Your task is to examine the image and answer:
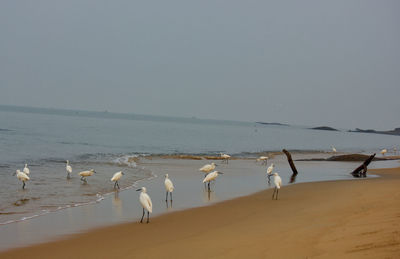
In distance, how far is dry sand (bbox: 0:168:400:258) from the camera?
587 cm

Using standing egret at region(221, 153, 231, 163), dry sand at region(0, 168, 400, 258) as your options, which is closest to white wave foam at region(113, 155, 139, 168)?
standing egret at region(221, 153, 231, 163)

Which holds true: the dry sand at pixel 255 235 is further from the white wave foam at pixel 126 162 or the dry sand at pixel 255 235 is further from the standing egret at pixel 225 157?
the standing egret at pixel 225 157

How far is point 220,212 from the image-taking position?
1073 centimetres

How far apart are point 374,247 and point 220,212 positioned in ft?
18.6

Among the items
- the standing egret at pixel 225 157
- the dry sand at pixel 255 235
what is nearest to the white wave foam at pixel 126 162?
the standing egret at pixel 225 157

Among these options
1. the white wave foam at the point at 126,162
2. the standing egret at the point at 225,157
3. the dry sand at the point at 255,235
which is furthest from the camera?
the standing egret at the point at 225,157

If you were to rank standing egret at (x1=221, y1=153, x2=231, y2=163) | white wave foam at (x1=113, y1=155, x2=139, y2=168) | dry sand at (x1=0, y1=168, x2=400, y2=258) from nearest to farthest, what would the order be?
dry sand at (x1=0, y1=168, x2=400, y2=258), white wave foam at (x1=113, y1=155, x2=139, y2=168), standing egret at (x1=221, y1=153, x2=231, y2=163)

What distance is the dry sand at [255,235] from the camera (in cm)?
587

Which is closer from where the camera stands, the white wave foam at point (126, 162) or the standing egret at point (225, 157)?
the white wave foam at point (126, 162)

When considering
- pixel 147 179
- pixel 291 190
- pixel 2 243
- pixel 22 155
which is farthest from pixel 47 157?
pixel 2 243

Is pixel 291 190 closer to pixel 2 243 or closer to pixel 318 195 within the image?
pixel 318 195

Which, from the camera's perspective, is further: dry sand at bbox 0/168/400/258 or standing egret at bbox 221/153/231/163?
standing egret at bbox 221/153/231/163

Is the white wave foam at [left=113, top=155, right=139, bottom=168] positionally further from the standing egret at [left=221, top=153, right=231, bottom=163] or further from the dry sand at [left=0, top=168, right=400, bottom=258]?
the dry sand at [left=0, top=168, right=400, bottom=258]

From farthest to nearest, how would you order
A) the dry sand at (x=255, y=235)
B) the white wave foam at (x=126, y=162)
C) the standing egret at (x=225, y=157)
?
the standing egret at (x=225, y=157), the white wave foam at (x=126, y=162), the dry sand at (x=255, y=235)
